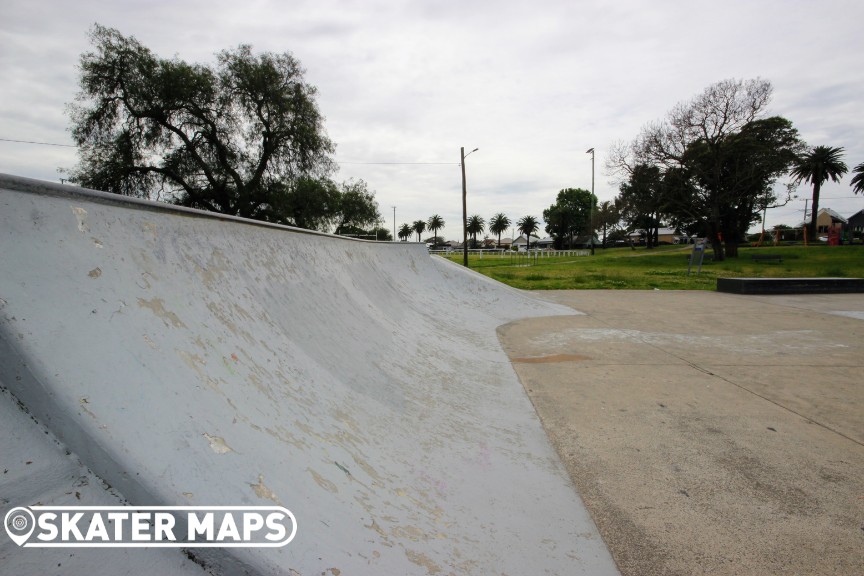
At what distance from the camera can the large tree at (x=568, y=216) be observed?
8975cm

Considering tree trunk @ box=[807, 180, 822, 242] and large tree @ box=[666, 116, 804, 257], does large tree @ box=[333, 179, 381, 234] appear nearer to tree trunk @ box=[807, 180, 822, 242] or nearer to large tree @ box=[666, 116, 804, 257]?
large tree @ box=[666, 116, 804, 257]

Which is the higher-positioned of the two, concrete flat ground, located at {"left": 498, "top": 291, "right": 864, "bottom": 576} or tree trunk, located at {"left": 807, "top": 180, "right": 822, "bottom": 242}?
tree trunk, located at {"left": 807, "top": 180, "right": 822, "bottom": 242}

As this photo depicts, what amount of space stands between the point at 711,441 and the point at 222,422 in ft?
10.2

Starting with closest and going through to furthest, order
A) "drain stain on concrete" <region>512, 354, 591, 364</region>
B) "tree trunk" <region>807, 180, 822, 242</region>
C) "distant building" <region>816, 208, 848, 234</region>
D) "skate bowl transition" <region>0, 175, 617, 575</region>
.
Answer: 1. "skate bowl transition" <region>0, 175, 617, 575</region>
2. "drain stain on concrete" <region>512, 354, 591, 364</region>
3. "tree trunk" <region>807, 180, 822, 242</region>
4. "distant building" <region>816, 208, 848, 234</region>

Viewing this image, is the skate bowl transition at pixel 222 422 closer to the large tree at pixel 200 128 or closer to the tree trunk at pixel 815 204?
the large tree at pixel 200 128

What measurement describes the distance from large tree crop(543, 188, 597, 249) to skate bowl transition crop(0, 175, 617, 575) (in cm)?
9113

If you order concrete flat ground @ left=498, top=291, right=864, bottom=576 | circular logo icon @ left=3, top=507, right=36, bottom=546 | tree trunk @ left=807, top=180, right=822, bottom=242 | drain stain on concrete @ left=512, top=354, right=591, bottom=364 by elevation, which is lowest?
drain stain on concrete @ left=512, top=354, right=591, bottom=364

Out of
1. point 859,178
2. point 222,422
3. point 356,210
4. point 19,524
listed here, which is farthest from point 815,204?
point 19,524

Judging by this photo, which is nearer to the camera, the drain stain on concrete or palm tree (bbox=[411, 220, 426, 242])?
the drain stain on concrete

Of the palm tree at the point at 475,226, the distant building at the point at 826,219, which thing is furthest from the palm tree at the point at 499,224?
the distant building at the point at 826,219

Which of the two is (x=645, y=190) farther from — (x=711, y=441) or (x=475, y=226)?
(x=475, y=226)

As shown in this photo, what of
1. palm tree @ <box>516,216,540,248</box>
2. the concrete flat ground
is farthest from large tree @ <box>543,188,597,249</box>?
the concrete flat ground

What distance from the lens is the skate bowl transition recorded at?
115cm

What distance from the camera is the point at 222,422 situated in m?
1.53
